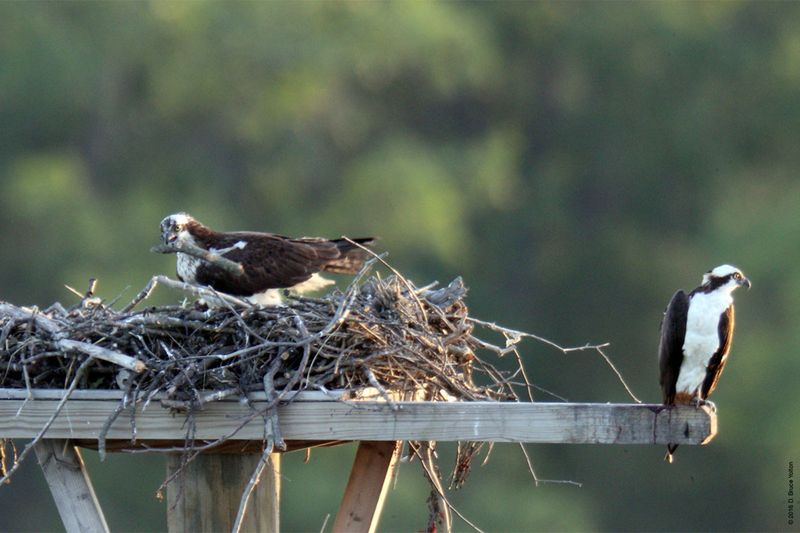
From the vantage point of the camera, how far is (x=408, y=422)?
13.5ft

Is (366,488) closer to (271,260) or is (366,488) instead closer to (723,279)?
(723,279)

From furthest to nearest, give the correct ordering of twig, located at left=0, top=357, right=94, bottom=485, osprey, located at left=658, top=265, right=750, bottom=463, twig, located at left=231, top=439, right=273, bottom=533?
osprey, located at left=658, top=265, right=750, bottom=463 < twig, located at left=0, top=357, right=94, bottom=485 < twig, located at left=231, top=439, right=273, bottom=533

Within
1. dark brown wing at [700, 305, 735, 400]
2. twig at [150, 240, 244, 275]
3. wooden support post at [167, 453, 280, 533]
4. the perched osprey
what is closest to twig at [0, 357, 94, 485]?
wooden support post at [167, 453, 280, 533]

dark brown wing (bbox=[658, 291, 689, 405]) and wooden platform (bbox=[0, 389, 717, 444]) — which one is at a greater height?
dark brown wing (bbox=[658, 291, 689, 405])

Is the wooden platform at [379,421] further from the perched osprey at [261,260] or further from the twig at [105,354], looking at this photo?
the perched osprey at [261,260]

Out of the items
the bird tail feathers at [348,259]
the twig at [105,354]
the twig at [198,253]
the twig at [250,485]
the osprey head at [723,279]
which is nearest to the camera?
the twig at [250,485]

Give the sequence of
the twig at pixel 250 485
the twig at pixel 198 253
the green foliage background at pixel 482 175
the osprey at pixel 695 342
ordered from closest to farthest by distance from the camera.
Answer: the twig at pixel 250 485 < the osprey at pixel 695 342 < the twig at pixel 198 253 < the green foliage background at pixel 482 175

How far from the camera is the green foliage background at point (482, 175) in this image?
586 inches

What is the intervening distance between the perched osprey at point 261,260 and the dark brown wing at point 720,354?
211 centimetres

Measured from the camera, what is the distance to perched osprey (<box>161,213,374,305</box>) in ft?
20.2

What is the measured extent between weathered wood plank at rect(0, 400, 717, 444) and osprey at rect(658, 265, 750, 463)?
0.48 meters

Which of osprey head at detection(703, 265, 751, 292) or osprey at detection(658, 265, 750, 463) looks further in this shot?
osprey head at detection(703, 265, 751, 292)

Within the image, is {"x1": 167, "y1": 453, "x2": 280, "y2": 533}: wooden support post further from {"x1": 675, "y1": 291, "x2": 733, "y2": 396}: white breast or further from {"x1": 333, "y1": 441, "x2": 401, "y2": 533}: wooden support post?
{"x1": 675, "y1": 291, "x2": 733, "y2": 396}: white breast

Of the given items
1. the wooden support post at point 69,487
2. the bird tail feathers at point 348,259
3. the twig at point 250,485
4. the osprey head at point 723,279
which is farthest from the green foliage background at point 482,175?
the twig at point 250,485
